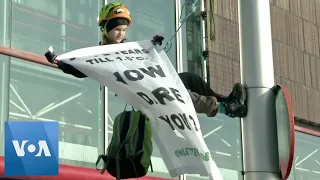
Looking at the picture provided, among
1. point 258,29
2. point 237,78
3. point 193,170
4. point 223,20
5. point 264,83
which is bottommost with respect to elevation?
point 193,170

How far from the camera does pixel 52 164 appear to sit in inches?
320

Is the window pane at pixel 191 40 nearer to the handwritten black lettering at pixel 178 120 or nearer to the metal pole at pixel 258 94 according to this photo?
the metal pole at pixel 258 94

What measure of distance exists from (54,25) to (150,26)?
1.47 meters

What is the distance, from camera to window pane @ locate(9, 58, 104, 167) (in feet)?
26.5

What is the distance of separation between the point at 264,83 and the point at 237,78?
594 cm

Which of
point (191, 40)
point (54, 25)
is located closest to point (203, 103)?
point (54, 25)

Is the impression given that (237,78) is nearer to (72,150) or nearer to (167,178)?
(167,178)

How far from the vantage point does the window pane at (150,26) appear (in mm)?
8998

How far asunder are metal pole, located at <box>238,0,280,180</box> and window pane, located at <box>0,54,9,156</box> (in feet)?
12.0

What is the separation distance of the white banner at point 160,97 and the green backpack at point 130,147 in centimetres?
8

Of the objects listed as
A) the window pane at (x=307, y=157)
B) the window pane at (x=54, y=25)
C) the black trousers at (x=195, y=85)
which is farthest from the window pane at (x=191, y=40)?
the black trousers at (x=195, y=85)

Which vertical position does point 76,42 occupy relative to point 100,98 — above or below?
above

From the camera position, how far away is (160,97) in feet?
14.9

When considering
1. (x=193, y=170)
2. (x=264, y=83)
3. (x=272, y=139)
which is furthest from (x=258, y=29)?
(x=193, y=170)
